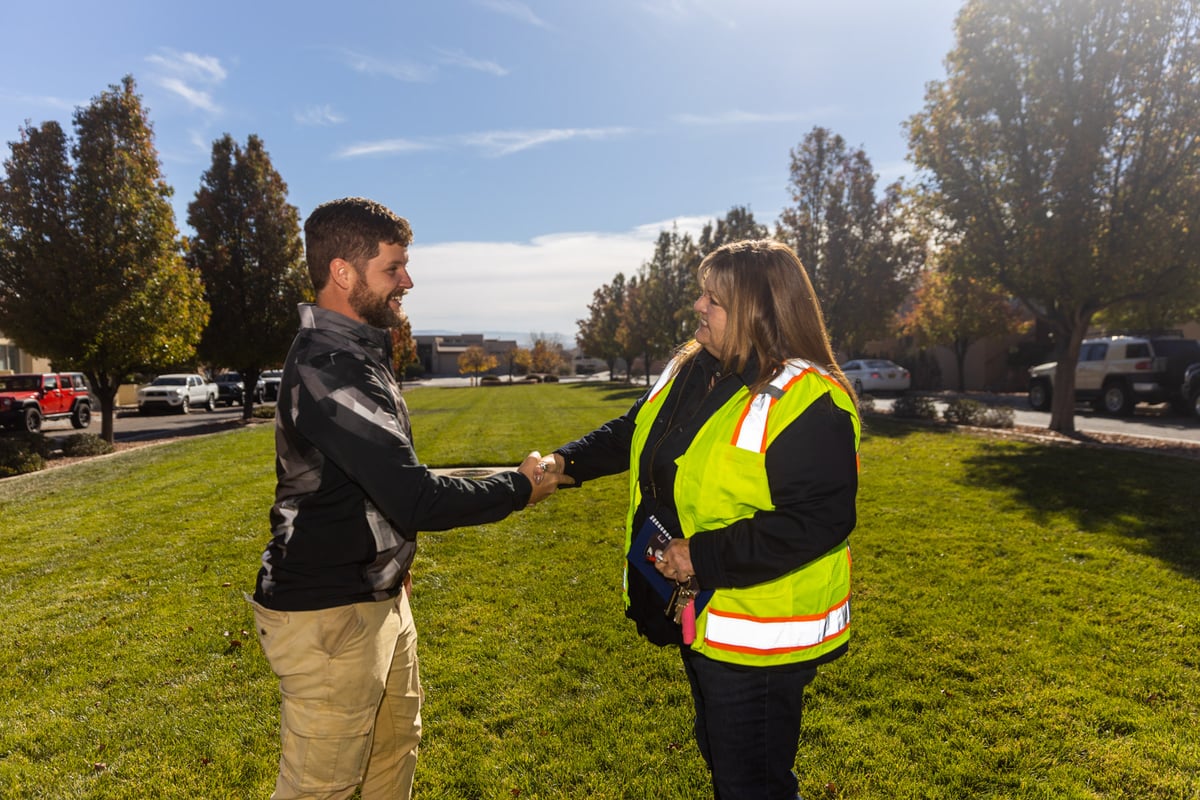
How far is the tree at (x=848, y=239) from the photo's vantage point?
23000 millimetres

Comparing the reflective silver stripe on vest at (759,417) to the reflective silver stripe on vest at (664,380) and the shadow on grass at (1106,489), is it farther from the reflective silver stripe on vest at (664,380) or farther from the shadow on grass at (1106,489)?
the shadow on grass at (1106,489)

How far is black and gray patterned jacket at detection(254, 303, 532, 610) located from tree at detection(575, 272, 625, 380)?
50.6m

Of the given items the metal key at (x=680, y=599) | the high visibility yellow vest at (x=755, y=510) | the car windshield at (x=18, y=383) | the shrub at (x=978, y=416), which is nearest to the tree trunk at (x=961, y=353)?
the shrub at (x=978, y=416)

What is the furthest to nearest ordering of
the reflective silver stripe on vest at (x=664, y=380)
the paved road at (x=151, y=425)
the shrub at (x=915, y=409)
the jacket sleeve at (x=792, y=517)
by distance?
the paved road at (x=151, y=425) < the shrub at (x=915, y=409) < the reflective silver stripe on vest at (x=664, y=380) < the jacket sleeve at (x=792, y=517)

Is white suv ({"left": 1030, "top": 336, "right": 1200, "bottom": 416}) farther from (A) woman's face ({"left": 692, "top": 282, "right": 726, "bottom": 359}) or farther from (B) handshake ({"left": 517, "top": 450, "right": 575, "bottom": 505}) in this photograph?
(B) handshake ({"left": 517, "top": 450, "right": 575, "bottom": 505})

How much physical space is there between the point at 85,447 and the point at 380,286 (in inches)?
723

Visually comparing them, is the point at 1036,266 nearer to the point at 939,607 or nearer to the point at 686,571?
the point at 939,607

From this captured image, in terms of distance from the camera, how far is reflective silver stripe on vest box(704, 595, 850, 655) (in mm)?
2086

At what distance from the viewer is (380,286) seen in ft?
7.73

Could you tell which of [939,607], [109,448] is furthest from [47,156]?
[939,607]

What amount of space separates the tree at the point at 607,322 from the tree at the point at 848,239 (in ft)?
97.8

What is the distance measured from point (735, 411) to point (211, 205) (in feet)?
90.4

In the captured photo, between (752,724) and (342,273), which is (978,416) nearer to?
(752,724)

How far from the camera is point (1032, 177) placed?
13.8 meters
